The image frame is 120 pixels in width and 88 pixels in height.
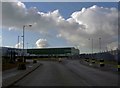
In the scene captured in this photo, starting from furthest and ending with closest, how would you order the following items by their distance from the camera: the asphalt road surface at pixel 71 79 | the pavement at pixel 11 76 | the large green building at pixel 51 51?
1. the large green building at pixel 51 51
2. the asphalt road surface at pixel 71 79
3. the pavement at pixel 11 76

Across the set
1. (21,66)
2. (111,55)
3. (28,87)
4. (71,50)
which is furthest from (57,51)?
(28,87)

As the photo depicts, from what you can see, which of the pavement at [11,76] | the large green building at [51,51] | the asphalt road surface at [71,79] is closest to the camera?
the pavement at [11,76]

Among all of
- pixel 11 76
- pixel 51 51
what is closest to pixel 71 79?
pixel 11 76

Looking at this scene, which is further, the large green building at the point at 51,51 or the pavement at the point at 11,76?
the large green building at the point at 51,51

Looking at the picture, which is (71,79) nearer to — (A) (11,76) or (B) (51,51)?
(A) (11,76)

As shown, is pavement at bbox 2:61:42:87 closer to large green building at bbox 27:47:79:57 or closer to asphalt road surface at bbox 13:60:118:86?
asphalt road surface at bbox 13:60:118:86

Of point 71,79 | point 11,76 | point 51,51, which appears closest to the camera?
point 71,79

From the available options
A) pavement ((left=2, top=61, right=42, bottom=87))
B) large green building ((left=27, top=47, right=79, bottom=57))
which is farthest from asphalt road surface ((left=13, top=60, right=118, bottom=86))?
large green building ((left=27, top=47, right=79, bottom=57))

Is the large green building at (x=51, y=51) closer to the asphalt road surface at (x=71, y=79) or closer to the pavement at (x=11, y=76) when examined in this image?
the pavement at (x=11, y=76)

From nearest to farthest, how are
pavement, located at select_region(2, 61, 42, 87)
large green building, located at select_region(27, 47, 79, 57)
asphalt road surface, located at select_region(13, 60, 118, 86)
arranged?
pavement, located at select_region(2, 61, 42, 87) < asphalt road surface, located at select_region(13, 60, 118, 86) < large green building, located at select_region(27, 47, 79, 57)

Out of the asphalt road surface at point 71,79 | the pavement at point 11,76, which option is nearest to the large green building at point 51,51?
the pavement at point 11,76

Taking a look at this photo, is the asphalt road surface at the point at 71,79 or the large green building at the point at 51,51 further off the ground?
the large green building at the point at 51,51

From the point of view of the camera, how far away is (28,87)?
20609 mm

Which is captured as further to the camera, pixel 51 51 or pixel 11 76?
pixel 51 51
